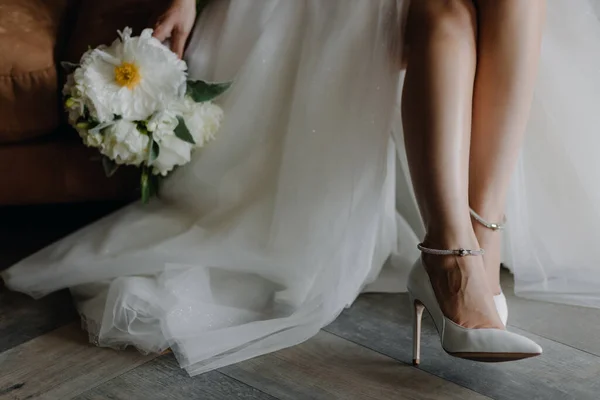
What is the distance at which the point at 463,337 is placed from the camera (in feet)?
3.59

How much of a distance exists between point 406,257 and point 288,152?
310mm

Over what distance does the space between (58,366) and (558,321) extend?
77 cm

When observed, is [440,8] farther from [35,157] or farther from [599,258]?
[35,157]

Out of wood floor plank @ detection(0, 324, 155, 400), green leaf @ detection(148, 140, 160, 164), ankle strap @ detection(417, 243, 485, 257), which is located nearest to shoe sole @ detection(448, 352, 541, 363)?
ankle strap @ detection(417, 243, 485, 257)

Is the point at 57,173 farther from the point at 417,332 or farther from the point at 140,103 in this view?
the point at 417,332

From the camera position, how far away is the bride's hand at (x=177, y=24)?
4.51 ft

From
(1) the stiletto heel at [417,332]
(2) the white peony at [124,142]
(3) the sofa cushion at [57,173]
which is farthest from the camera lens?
(3) the sofa cushion at [57,173]

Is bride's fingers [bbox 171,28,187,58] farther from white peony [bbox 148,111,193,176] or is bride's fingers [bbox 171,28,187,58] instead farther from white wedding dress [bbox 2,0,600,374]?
white peony [bbox 148,111,193,176]

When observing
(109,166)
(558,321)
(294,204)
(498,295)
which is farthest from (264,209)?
(558,321)

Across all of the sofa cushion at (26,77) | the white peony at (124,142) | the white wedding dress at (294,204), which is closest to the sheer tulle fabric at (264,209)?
the white wedding dress at (294,204)

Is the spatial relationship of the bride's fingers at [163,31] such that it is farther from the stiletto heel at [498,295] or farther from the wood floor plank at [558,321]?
the wood floor plank at [558,321]

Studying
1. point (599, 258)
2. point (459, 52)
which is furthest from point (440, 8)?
point (599, 258)

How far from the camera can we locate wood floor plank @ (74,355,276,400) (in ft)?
3.66

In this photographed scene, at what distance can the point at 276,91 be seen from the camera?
4.42 feet
